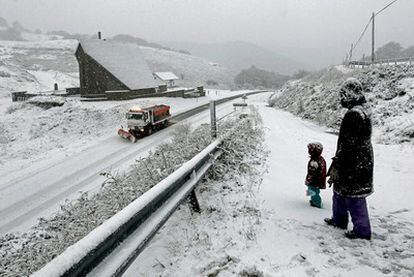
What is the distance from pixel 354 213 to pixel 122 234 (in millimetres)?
3088

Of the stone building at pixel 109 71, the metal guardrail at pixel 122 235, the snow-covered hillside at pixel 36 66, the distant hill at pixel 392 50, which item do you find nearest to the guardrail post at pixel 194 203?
the metal guardrail at pixel 122 235

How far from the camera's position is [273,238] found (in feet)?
13.4

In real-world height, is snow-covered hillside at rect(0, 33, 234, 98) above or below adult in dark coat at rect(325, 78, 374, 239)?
above

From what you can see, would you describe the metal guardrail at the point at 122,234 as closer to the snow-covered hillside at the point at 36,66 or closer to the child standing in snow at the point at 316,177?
the child standing in snow at the point at 316,177

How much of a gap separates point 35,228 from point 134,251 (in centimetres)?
751

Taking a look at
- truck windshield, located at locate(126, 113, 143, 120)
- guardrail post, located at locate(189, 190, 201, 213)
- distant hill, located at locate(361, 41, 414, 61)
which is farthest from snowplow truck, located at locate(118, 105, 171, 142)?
distant hill, located at locate(361, 41, 414, 61)

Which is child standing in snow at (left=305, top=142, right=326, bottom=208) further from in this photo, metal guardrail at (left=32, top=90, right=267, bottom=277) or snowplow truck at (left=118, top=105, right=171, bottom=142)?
snowplow truck at (left=118, top=105, right=171, bottom=142)

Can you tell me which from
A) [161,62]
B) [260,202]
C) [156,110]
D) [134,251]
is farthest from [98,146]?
[161,62]

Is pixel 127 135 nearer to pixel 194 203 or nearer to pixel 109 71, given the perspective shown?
pixel 194 203

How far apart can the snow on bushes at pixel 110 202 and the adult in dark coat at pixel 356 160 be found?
1.45 m

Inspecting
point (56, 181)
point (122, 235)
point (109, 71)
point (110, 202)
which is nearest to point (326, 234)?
point (122, 235)

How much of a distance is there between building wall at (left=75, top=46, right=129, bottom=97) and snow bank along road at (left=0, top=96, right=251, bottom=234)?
20853 millimetres

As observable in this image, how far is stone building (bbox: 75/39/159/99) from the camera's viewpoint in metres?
37.4

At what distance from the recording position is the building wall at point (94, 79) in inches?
1479
